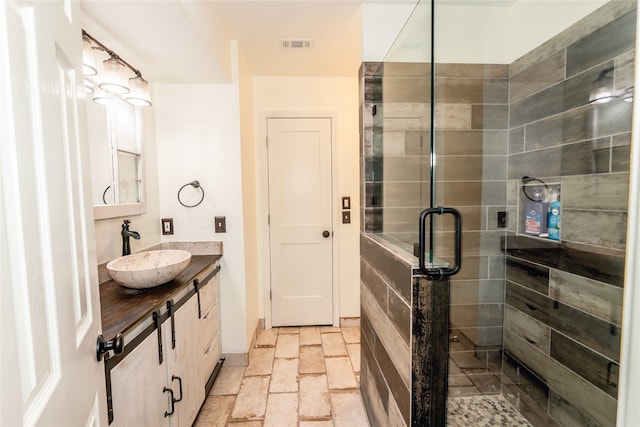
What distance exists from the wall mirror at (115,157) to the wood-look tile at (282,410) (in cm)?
157

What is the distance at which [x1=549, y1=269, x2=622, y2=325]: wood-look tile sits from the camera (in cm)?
120

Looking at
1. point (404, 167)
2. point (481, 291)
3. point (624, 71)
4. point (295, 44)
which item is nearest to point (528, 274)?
point (481, 291)

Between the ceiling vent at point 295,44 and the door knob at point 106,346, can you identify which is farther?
the ceiling vent at point 295,44

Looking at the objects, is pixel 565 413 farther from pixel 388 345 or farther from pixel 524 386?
pixel 388 345

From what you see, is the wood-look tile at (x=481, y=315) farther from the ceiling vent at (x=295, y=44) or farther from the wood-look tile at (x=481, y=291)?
the ceiling vent at (x=295, y=44)

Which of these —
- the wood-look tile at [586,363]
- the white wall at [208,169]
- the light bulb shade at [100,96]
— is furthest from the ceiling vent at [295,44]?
the wood-look tile at [586,363]

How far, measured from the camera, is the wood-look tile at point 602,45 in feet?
3.86

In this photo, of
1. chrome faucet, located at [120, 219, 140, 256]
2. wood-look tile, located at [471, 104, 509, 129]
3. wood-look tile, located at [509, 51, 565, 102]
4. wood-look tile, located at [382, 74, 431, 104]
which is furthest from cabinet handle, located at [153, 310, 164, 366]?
wood-look tile, located at [509, 51, 565, 102]

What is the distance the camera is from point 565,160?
1.50 metres

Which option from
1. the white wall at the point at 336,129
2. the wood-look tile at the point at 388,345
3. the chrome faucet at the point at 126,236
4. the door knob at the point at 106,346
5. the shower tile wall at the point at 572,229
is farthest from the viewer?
the white wall at the point at 336,129

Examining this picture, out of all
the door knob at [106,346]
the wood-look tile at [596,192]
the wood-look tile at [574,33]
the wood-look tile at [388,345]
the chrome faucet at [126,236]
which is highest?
the wood-look tile at [574,33]

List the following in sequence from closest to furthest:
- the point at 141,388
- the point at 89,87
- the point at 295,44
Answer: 1. the point at 141,388
2. the point at 89,87
3. the point at 295,44

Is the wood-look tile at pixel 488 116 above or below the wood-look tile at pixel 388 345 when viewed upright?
above

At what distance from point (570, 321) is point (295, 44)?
2510 millimetres
